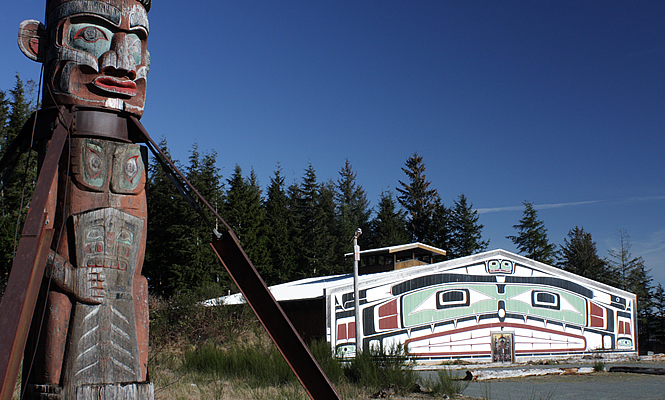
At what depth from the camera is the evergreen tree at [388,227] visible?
4725 centimetres

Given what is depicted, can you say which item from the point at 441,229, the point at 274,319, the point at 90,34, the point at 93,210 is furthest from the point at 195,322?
the point at 441,229

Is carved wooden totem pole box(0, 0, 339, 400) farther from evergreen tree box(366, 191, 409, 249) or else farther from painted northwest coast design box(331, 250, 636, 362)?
evergreen tree box(366, 191, 409, 249)

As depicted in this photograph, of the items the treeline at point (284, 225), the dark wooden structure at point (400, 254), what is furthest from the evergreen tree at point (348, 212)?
the dark wooden structure at point (400, 254)

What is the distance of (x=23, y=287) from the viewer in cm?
367

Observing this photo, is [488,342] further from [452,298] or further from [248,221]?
[248,221]

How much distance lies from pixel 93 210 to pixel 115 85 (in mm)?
1239

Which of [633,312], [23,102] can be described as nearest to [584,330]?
[633,312]

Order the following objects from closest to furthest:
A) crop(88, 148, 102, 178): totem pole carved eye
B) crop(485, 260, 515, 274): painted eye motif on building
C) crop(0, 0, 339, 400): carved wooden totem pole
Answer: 1. crop(0, 0, 339, 400): carved wooden totem pole
2. crop(88, 148, 102, 178): totem pole carved eye
3. crop(485, 260, 515, 274): painted eye motif on building

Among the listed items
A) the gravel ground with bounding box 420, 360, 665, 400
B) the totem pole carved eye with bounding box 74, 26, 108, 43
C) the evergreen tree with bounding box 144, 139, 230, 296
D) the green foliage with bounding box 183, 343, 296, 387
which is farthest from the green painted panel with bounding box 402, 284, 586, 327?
the totem pole carved eye with bounding box 74, 26, 108, 43

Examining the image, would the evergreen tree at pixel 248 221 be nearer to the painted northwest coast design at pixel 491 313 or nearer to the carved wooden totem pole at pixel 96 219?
the painted northwest coast design at pixel 491 313

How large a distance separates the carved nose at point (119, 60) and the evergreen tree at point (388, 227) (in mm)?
→ 41896

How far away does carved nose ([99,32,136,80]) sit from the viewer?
5.26 m

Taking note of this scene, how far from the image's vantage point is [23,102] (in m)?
35.7

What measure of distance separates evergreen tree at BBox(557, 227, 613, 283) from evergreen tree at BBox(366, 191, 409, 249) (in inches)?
637
